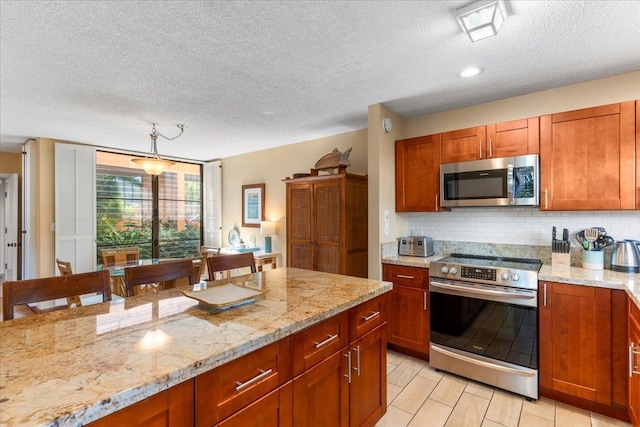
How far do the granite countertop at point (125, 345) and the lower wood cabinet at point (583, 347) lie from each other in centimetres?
156

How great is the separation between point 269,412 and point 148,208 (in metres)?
5.40

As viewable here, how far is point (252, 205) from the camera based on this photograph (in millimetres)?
5523

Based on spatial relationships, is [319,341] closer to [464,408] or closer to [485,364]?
[464,408]

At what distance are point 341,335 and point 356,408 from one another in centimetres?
46

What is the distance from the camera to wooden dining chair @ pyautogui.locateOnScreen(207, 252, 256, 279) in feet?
6.82

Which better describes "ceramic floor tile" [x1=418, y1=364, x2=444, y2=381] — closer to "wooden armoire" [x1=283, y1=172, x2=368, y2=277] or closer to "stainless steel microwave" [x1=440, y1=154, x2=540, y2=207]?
"wooden armoire" [x1=283, y1=172, x2=368, y2=277]

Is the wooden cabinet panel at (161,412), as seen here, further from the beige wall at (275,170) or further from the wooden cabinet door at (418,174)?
the beige wall at (275,170)

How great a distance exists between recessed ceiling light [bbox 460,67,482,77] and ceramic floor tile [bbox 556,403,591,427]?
2572 millimetres

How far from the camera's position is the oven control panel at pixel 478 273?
8.12ft

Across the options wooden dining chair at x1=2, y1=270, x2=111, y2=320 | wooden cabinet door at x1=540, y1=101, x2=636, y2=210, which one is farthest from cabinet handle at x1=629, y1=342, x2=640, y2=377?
wooden dining chair at x1=2, y1=270, x2=111, y2=320

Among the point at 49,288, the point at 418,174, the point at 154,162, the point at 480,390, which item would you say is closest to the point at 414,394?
the point at 480,390

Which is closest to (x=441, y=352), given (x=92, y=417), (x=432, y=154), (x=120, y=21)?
(x=432, y=154)

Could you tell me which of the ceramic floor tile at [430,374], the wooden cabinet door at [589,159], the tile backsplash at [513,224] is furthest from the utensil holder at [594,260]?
the ceramic floor tile at [430,374]

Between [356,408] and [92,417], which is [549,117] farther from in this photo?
[92,417]
